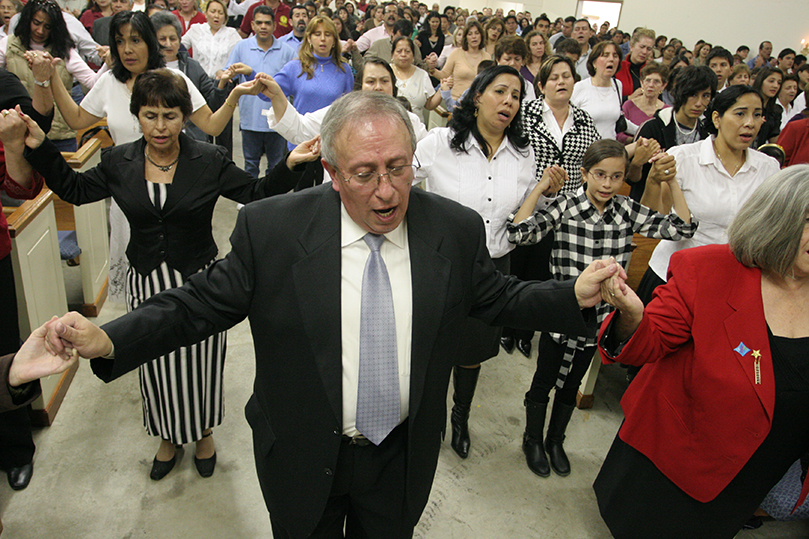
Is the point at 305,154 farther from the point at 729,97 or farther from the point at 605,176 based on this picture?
the point at 729,97

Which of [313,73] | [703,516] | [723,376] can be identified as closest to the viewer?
[723,376]

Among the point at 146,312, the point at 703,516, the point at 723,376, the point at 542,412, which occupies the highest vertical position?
the point at 146,312

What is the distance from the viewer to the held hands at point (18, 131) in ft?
6.46

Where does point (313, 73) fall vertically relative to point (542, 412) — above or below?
above

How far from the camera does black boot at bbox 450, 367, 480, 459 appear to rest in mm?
2953

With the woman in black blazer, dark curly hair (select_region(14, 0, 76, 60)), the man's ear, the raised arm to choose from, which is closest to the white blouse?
dark curly hair (select_region(14, 0, 76, 60))

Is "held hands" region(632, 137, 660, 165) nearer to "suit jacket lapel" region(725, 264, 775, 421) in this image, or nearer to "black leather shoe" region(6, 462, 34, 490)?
"suit jacket lapel" region(725, 264, 775, 421)

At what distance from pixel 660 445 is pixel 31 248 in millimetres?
2962

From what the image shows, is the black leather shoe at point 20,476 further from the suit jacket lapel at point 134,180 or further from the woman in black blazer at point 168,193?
the suit jacket lapel at point 134,180

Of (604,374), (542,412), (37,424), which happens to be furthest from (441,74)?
(37,424)

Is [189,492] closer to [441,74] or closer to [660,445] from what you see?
[660,445]

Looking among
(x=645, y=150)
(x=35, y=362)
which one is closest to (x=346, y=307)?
(x=35, y=362)

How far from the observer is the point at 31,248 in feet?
9.36

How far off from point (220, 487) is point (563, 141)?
8.83ft
